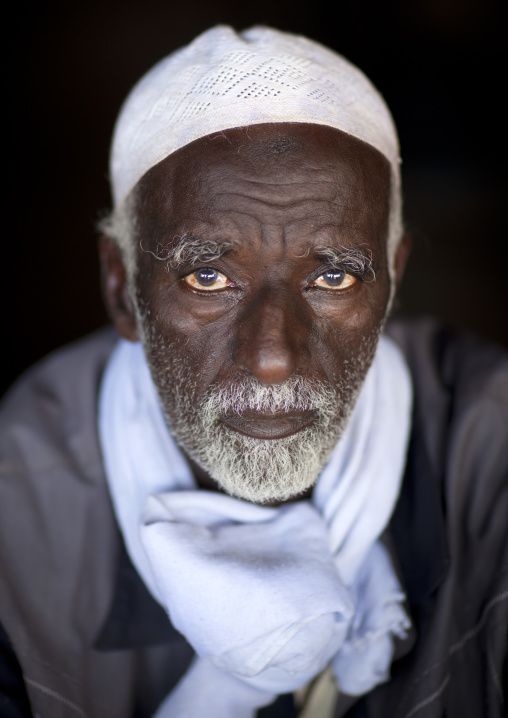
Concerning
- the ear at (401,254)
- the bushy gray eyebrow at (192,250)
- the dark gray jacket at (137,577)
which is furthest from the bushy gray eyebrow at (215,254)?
the dark gray jacket at (137,577)

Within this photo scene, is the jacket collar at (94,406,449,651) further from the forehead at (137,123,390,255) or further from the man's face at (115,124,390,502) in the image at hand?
the forehead at (137,123,390,255)

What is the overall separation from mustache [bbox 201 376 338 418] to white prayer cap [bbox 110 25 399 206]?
1.96 feet

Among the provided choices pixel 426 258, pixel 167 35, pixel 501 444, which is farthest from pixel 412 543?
pixel 167 35

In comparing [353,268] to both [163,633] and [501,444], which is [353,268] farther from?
[163,633]

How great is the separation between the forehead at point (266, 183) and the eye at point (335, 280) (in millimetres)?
104

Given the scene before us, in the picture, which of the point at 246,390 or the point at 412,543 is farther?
the point at 412,543

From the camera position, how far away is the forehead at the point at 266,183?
4.21 feet

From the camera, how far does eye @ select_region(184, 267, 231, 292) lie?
134 cm

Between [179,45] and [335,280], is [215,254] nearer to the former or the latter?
[335,280]

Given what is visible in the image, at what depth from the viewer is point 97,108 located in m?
3.99

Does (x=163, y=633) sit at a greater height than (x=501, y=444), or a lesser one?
lesser

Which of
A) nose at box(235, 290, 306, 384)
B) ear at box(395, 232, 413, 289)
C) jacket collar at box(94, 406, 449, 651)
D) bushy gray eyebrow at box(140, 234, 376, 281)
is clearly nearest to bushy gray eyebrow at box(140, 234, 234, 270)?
bushy gray eyebrow at box(140, 234, 376, 281)

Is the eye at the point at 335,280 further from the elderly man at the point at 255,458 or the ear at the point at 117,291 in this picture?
the ear at the point at 117,291

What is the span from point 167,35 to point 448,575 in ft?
13.3
